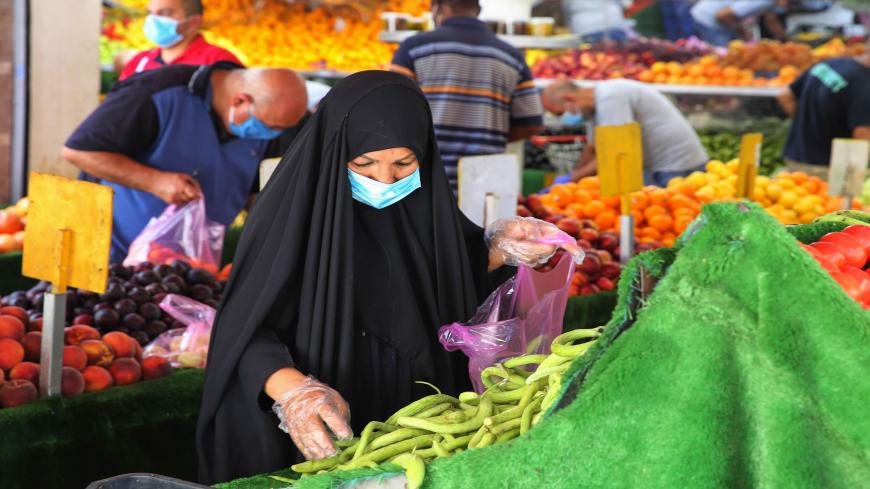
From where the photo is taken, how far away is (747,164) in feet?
16.4

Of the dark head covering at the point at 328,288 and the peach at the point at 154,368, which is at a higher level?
the dark head covering at the point at 328,288

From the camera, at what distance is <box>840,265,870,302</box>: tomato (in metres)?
1.47

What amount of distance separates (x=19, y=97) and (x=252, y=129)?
2.07 m

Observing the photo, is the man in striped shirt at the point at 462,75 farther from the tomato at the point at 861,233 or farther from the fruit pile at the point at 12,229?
the tomato at the point at 861,233

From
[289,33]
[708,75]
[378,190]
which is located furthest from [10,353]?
[708,75]

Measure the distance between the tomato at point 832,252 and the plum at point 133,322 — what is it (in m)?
2.42

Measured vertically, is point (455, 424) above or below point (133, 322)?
above

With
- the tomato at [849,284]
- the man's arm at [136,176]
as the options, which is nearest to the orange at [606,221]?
the man's arm at [136,176]

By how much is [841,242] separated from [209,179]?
304cm

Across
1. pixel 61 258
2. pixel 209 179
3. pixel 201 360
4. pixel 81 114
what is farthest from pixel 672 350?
pixel 81 114

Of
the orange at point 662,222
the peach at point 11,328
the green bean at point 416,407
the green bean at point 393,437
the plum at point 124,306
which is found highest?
the green bean at point 416,407

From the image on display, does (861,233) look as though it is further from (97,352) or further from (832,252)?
(97,352)

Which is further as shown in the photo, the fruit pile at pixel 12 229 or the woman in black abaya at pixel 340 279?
the fruit pile at pixel 12 229

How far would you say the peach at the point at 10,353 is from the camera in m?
2.85
